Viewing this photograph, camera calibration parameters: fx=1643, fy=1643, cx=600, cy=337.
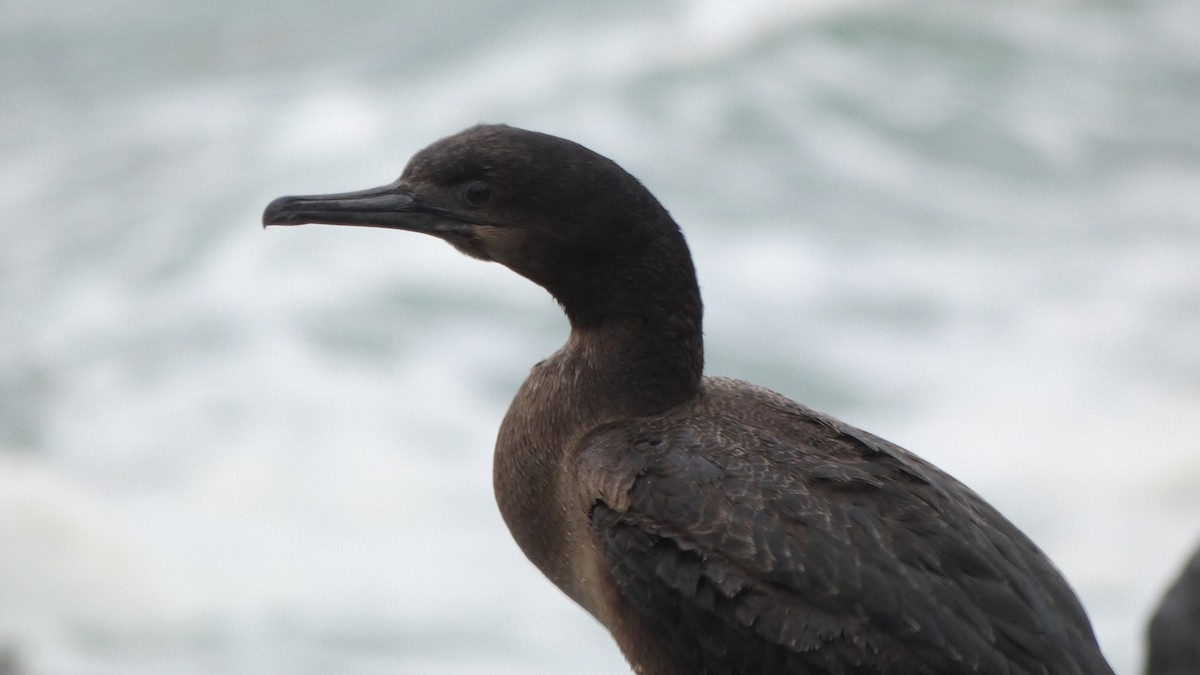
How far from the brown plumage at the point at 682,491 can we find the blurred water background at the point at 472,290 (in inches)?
213

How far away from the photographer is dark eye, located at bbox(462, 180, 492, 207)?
4.11 metres

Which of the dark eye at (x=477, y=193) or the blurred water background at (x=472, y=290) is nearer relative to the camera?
the dark eye at (x=477, y=193)

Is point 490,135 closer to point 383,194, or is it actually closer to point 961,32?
point 383,194

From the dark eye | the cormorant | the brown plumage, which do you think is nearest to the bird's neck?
the brown plumage

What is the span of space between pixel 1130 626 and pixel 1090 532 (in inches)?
36.3

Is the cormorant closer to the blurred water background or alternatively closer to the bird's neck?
the bird's neck

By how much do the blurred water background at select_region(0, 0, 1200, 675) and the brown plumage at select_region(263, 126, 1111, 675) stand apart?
541 centimetres

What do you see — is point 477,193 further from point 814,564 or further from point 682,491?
point 814,564

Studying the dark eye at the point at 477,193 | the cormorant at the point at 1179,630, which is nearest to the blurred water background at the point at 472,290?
the cormorant at the point at 1179,630

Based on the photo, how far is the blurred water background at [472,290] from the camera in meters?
10.1

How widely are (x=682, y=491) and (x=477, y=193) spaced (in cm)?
93

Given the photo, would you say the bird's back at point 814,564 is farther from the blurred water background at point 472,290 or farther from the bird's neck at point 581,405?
the blurred water background at point 472,290

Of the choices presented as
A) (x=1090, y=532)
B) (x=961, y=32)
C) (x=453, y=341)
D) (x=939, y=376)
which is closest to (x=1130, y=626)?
(x=1090, y=532)

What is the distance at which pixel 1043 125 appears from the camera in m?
15.5
